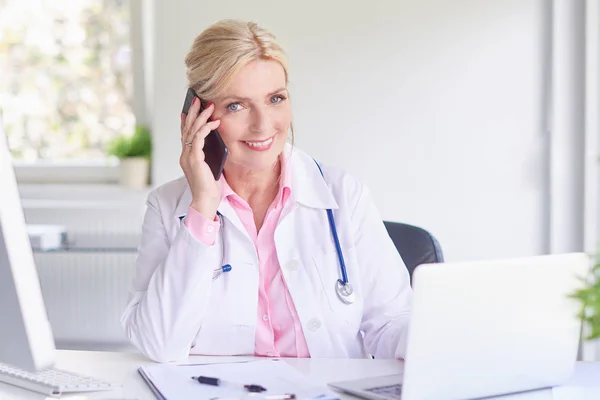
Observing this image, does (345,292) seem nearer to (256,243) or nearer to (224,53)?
(256,243)

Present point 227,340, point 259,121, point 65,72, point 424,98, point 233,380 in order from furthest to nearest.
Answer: point 65,72, point 424,98, point 259,121, point 227,340, point 233,380

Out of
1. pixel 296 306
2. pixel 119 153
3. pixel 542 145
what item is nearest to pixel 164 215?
pixel 296 306

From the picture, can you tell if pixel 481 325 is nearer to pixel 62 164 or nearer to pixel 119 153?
pixel 119 153

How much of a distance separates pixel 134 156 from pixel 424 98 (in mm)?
1286

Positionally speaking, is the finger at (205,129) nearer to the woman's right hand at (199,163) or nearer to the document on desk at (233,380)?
the woman's right hand at (199,163)

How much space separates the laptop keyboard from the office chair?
2.41 feet

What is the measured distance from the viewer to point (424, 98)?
139 inches

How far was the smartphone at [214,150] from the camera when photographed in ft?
6.69

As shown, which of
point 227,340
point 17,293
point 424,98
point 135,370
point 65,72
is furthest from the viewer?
point 65,72

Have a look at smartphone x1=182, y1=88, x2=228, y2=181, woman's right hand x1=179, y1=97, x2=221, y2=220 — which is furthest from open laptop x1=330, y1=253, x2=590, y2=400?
smartphone x1=182, y1=88, x2=228, y2=181

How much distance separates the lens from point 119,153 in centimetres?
372

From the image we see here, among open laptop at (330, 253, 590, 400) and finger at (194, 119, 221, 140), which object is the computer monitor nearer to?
open laptop at (330, 253, 590, 400)

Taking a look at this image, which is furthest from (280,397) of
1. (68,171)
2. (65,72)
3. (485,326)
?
(65,72)

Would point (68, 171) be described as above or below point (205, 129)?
below
